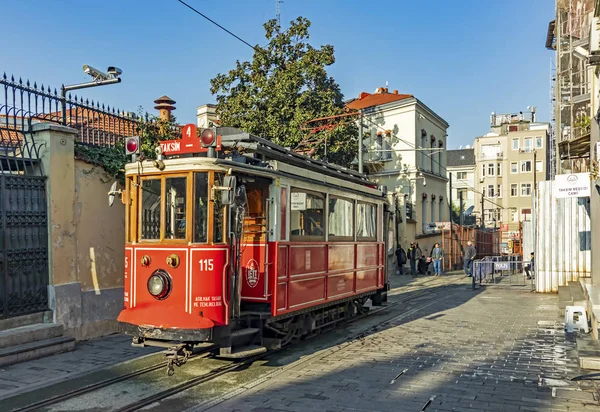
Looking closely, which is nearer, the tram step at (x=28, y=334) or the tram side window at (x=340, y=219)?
the tram step at (x=28, y=334)

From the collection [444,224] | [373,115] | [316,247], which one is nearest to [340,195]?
[316,247]

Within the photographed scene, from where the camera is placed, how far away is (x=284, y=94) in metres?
22.6

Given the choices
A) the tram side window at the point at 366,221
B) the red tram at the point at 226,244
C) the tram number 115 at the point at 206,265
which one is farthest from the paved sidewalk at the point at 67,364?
the tram side window at the point at 366,221

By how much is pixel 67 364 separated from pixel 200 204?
3.33 metres

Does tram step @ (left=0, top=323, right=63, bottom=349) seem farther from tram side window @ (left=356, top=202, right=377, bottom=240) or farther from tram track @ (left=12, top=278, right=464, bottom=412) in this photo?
tram side window @ (left=356, top=202, right=377, bottom=240)

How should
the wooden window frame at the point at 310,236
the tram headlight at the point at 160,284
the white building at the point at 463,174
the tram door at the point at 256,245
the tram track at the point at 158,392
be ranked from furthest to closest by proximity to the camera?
the white building at the point at 463,174, the wooden window frame at the point at 310,236, the tram door at the point at 256,245, the tram headlight at the point at 160,284, the tram track at the point at 158,392

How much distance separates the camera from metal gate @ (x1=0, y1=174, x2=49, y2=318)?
8.62 meters

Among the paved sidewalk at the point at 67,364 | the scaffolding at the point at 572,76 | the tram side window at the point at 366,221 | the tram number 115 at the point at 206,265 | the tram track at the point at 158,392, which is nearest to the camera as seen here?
the tram track at the point at 158,392

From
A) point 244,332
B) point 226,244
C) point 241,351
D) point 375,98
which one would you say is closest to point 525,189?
point 375,98

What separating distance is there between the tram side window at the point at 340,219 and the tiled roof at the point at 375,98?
87.8 ft

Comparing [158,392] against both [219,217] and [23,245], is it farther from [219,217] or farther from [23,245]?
[23,245]

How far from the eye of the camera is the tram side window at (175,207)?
749 centimetres

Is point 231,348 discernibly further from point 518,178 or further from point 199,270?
point 518,178

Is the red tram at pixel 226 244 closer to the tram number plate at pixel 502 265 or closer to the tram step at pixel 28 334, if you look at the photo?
the tram step at pixel 28 334
